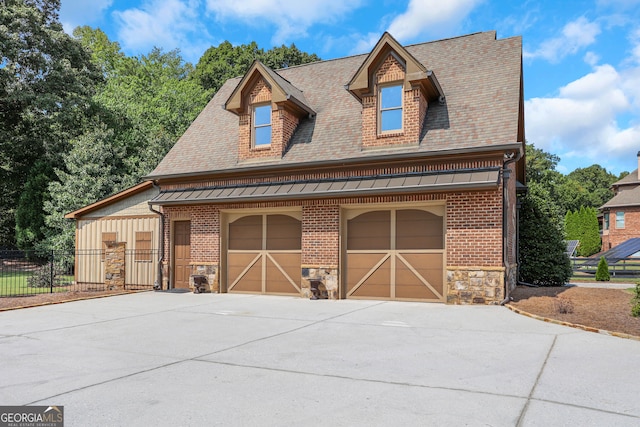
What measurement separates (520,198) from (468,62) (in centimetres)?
538

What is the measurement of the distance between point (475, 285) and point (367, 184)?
3904 mm

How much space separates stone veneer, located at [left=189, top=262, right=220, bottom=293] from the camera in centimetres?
1576

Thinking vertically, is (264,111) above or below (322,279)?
above

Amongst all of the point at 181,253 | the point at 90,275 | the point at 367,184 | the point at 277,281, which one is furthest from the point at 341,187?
the point at 90,275

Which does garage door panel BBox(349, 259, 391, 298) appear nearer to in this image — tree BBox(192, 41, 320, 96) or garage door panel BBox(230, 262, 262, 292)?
garage door panel BBox(230, 262, 262, 292)

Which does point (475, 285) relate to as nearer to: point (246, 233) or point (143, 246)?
point (246, 233)

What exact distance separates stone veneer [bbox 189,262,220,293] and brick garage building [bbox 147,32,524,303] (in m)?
0.04

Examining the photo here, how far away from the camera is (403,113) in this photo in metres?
13.5

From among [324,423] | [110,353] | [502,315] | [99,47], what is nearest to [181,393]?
[324,423]

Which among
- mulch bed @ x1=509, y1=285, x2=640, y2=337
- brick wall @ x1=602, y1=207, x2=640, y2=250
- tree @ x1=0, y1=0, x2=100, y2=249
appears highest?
tree @ x1=0, y1=0, x2=100, y2=249

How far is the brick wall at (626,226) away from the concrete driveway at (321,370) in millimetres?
37100

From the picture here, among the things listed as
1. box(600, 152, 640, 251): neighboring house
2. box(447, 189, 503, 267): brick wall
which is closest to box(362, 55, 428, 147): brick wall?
box(447, 189, 503, 267): brick wall

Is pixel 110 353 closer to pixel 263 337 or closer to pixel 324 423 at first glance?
pixel 263 337

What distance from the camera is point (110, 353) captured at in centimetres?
716
